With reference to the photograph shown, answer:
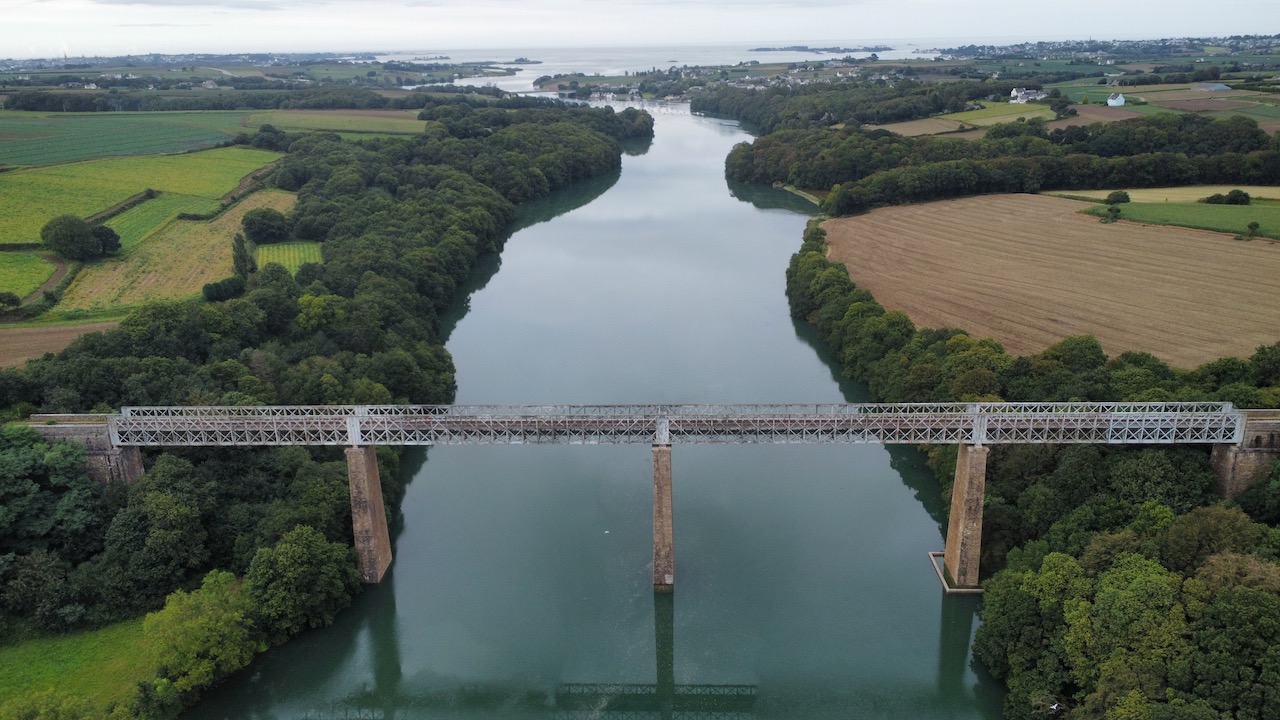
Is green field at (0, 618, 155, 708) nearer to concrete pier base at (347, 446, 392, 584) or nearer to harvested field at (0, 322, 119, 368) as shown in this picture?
concrete pier base at (347, 446, 392, 584)

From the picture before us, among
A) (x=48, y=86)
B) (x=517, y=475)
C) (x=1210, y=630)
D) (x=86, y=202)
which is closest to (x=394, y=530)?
(x=517, y=475)

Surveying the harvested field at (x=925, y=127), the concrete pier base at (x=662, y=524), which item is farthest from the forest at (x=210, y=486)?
the harvested field at (x=925, y=127)

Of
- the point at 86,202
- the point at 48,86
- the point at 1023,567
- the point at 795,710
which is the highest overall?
the point at 48,86

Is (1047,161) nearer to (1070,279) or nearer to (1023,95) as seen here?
(1070,279)

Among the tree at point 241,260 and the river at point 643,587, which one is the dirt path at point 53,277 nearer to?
the tree at point 241,260

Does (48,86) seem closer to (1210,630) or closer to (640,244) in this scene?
(640,244)

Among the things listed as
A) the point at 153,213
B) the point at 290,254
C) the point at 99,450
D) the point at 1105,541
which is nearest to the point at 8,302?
the point at 99,450

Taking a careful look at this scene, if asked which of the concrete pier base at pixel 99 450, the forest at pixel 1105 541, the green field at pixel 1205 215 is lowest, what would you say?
the forest at pixel 1105 541
